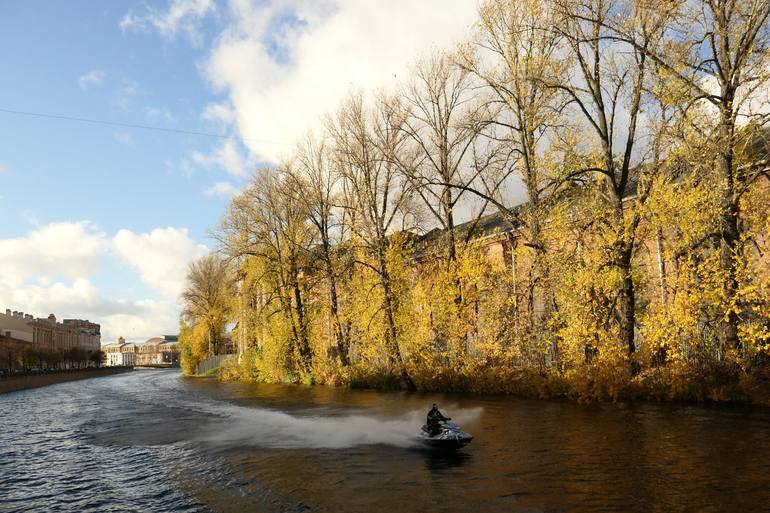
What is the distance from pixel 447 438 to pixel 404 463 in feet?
4.95

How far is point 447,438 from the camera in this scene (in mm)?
15758

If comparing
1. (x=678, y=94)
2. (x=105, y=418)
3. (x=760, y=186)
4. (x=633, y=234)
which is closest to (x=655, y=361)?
(x=633, y=234)

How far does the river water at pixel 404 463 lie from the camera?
11516 mm

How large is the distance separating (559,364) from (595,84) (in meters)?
13.3

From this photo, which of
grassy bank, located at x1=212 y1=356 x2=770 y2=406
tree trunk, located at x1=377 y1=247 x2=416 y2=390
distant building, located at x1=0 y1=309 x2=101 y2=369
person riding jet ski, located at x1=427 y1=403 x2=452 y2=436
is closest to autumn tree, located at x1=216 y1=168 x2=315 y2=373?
tree trunk, located at x1=377 y1=247 x2=416 y2=390

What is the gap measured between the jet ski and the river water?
29 cm

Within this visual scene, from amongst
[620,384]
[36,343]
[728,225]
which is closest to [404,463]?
[620,384]

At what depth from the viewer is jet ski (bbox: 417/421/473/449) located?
1572 cm

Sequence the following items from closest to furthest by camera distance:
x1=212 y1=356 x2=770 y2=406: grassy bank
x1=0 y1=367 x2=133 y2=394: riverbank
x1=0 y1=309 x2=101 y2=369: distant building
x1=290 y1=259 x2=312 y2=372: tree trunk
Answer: x1=212 y1=356 x2=770 y2=406: grassy bank, x1=290 y1=259 x2=312 y2=372: tree trunk, x1=0 y1=367 x2=133 y2=394: riverbank, x1=0 y1=309 x2=101 y2=369: distant building

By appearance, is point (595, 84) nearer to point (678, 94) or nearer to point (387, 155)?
point (678, 94)

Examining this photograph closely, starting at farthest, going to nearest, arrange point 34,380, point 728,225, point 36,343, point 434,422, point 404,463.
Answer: point 36,343, point 34,380, point 728,225, point 434,422, point 404,463

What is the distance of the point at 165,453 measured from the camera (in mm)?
18375

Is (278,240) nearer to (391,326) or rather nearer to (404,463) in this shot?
(391,326)

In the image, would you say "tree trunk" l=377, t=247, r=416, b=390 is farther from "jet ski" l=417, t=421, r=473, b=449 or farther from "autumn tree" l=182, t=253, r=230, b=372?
"autumn tree" l=182, t=253, r=230, b=372
